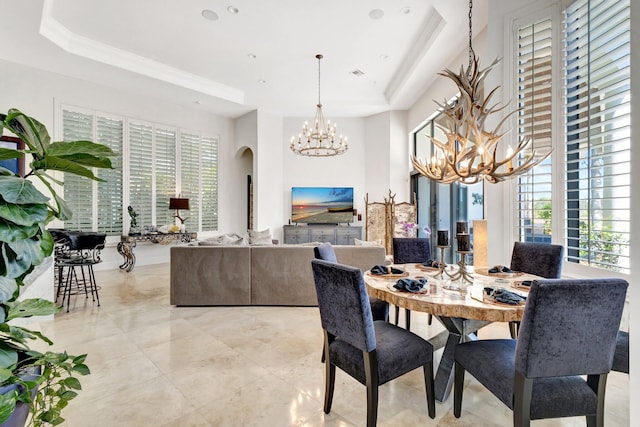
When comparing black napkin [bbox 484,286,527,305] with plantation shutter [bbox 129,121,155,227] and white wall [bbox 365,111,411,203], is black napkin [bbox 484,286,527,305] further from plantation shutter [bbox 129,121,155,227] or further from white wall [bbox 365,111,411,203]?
plantation shutter [bbox 129,121,155,227]

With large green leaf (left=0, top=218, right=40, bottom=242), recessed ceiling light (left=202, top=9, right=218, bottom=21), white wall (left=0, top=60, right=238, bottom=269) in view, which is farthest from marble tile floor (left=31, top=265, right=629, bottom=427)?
recessed ceiling light (left=202, top=9, right=218, bottom=21)

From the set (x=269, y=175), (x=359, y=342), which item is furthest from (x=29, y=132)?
(x=269, y=175)

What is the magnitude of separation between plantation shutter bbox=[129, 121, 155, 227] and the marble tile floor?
330 cm

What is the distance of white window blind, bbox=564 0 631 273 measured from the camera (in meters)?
2.21

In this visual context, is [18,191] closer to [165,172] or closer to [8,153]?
[8,153]

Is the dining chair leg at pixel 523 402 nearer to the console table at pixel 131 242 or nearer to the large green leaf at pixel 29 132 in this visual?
the large green leaf at pixel 29 132

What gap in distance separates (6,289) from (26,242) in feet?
0.44

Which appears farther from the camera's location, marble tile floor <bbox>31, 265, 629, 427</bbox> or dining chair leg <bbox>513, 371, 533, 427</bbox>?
marble tile floor <bbox>31, 265, 629, 427</bbox>

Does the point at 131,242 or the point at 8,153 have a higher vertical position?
the point at 8,153

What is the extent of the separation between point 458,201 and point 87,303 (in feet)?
18.7

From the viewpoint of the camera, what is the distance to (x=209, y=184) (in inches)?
307

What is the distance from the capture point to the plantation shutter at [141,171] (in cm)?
652

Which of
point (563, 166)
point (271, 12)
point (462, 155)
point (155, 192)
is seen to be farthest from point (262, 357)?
point (155, 192)

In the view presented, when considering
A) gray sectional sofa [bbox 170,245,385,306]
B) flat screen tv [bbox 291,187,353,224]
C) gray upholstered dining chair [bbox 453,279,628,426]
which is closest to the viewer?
gray upholstered dining chair [bbox 453,279,628,426]
